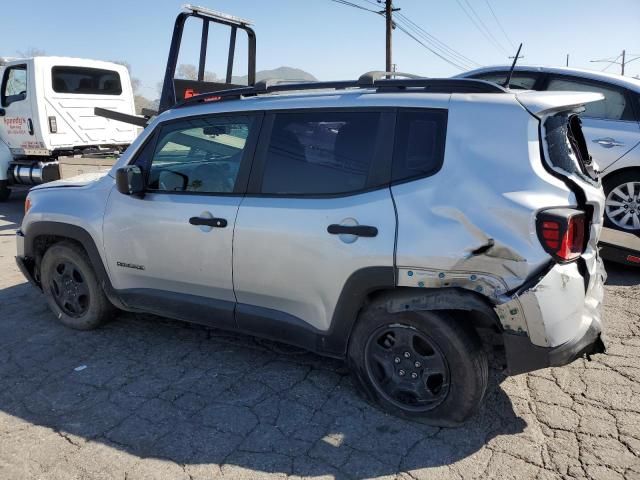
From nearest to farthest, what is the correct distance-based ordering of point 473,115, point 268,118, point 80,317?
point 473,115, point 268,118, point 80,317

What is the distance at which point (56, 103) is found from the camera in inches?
362

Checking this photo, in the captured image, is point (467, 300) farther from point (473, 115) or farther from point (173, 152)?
point (173, 152)

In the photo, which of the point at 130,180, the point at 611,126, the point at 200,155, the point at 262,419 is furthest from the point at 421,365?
the point at 611,126

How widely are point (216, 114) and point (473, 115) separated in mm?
1665

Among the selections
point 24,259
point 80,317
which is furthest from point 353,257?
point 24,259

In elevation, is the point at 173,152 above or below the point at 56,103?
below

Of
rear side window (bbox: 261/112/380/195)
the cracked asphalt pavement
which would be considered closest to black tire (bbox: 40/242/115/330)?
the cracked asphalt pavement

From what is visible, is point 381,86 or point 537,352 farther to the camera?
point 381,86

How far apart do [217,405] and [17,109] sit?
8573mm

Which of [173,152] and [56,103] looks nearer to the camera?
[173,152]

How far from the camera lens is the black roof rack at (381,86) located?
2.71 metres

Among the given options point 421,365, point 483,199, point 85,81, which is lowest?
point 421,365

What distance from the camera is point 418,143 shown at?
2686 mm

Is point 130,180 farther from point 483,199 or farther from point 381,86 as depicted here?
point 483,199
